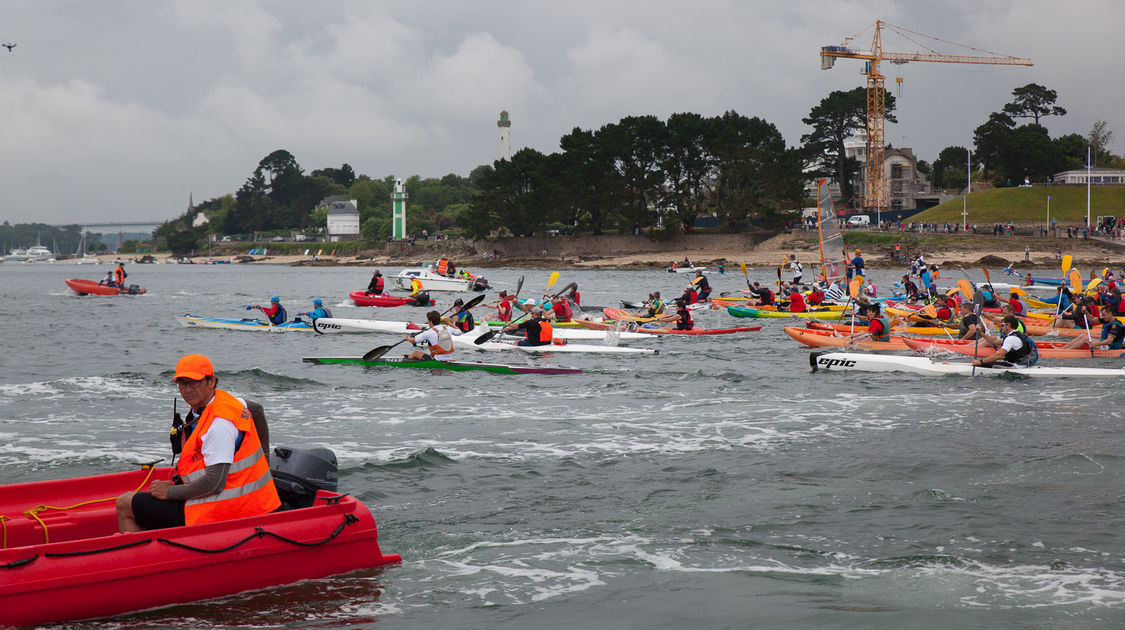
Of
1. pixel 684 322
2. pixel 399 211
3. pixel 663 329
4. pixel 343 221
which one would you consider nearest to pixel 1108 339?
pixel 684 322

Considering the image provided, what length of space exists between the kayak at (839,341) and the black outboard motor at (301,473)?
17.0 m

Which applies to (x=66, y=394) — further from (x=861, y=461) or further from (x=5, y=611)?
(x=861, y=461)

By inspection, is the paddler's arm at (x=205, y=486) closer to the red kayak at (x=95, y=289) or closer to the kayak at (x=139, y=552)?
the kayak at (x=139, y=552)

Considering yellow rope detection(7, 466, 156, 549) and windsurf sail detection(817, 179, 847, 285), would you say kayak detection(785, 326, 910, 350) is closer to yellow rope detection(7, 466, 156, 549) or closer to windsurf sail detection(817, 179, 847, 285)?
windsurf sail detection(817, 179, 847, 285)

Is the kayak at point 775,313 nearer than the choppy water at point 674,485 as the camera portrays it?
No

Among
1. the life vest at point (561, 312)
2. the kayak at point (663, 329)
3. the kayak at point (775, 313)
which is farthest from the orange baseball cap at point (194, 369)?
the kayak at point (775, 313)

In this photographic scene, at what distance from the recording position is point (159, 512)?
716cm

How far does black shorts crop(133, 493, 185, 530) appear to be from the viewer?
716 cm

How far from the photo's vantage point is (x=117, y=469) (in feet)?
39.5

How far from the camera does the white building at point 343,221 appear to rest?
160m

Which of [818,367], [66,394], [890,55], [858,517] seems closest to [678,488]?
[858,517]

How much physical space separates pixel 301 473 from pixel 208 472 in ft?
4.56

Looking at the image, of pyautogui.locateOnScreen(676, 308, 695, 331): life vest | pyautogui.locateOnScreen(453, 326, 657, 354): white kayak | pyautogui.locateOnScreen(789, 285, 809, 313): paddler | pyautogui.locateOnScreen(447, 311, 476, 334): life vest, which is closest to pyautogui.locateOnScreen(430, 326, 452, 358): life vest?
pyautogui.locateOnScreen(453, 326, 657, 354): white kayak

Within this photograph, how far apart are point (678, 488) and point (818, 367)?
34.7ft
